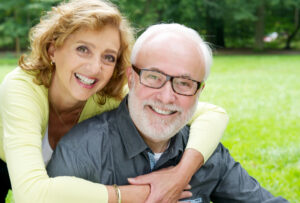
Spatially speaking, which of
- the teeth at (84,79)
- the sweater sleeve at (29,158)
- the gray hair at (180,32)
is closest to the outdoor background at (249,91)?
the gray hair at (180,32)

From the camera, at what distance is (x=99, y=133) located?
223cm

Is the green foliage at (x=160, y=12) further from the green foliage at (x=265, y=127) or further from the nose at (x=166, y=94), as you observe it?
the nose at (x=166, y=94)

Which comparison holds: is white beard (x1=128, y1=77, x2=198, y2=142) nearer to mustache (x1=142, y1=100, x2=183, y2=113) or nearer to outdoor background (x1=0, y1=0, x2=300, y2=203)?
mustache (x1=142, y1=100, x2=183, y2=113)

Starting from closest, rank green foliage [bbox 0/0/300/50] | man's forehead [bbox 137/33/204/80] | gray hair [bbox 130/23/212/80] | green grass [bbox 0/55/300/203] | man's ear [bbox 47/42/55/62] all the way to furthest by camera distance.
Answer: man's forehead [bbox 137/33/204/80] < gray hair [bbox 130/23/212/80] < man's ear [bbox 47/42/55/62] < green grass [bbox 0/55/300/203] < green foliage [bbox 0/0/300/50]

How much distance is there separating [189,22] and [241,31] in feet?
26.3

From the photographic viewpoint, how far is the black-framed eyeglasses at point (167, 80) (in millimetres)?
2189

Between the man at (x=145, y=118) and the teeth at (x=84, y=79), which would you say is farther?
the teeth at (x=84, y=79)

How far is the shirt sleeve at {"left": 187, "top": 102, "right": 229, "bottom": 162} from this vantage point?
8.10 feet

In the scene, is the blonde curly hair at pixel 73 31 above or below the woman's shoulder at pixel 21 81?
above

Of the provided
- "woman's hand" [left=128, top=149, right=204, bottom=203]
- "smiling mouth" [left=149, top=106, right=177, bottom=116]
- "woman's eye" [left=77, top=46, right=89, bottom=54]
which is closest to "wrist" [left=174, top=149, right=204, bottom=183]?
"woman's hand" [left=128, top=149, right=204, bottom=203]

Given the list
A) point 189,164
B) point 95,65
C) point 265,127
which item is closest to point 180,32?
point 95,65

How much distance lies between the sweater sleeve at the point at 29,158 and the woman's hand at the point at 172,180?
0.96ft

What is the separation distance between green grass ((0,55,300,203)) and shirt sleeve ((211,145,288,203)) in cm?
103

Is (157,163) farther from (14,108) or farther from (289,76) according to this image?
(289,76)
